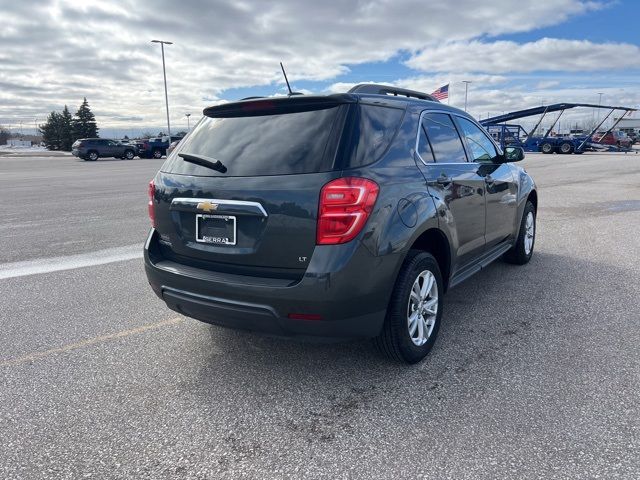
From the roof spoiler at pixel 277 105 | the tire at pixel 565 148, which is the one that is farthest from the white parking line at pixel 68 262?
the tire at pixel 565 148

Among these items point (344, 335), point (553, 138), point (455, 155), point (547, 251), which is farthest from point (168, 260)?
point (553, 138)

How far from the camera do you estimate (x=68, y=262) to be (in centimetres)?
626

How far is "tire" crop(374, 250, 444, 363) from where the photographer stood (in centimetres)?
321

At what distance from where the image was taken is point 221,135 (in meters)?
3.46

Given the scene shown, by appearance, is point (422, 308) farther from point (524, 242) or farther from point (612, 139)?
point (612, 139)

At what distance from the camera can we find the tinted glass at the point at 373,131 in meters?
3.05

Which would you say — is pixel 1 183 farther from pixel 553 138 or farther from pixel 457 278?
pixel 553 138

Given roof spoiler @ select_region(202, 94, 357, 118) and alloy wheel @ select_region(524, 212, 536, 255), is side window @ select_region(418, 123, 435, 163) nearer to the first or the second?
roof spoiler @ select_region(202, 94, 357, 118)

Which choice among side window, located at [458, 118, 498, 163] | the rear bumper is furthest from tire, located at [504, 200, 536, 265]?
the rear bumper

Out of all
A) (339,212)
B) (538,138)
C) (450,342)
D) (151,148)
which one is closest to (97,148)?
(151,148)

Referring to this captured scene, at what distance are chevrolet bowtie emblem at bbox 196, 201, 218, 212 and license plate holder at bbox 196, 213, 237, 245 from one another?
0.14ft

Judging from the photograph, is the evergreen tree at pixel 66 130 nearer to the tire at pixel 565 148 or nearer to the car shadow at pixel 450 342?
the tire at pixel 565 148

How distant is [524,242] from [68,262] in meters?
5.42

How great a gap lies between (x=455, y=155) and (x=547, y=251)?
328 centimetres
